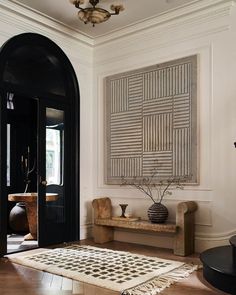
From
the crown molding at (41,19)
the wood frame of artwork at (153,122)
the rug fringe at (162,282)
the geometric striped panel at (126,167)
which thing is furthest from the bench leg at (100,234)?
the crown molding at (41,19)

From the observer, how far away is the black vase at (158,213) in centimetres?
467

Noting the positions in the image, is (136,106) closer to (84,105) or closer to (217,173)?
(84,105)

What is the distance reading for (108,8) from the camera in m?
4.79

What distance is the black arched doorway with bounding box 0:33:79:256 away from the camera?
484cm

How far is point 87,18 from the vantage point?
448cm

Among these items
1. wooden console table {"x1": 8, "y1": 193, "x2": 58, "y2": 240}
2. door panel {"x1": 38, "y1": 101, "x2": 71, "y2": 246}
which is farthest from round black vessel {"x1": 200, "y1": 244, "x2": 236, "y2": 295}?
wooden console table {"x1": 8, "y1": 193, "x2": 58, "y2": 240}

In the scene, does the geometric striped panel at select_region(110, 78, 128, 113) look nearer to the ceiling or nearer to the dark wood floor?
the ceiling

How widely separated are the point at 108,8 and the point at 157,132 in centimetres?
196

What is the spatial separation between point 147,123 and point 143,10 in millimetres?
1677

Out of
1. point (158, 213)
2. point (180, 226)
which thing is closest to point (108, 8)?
point (158, 213)

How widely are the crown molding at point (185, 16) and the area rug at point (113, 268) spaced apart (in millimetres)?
3375

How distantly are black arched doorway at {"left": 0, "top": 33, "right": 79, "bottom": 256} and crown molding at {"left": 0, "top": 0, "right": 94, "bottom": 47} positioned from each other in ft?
0.76

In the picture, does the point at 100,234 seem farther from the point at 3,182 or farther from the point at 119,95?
the point at 119,95

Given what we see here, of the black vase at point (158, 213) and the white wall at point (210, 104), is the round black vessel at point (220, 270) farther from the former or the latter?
Result: the black vase at point (158, 213)
